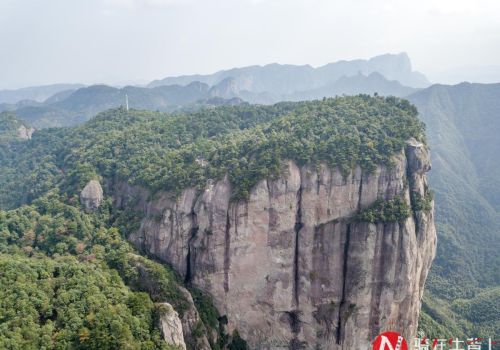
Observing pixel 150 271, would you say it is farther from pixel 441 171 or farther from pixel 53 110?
pixel 53 110

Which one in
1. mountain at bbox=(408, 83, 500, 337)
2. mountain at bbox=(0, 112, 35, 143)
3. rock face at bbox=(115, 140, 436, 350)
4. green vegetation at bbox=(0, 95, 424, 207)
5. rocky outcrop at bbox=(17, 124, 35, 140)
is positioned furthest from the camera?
rocky outcrop at bbox=(17, 124, 35, 140)

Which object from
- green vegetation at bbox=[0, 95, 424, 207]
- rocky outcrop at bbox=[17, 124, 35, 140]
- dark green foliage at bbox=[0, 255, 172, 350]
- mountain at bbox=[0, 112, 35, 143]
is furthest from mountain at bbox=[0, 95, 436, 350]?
rocky outcrop at bbox=[17, 124, 35, 140]

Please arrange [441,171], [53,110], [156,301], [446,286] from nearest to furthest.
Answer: [156,301] → [446,286] → [441,171] → [53,110]

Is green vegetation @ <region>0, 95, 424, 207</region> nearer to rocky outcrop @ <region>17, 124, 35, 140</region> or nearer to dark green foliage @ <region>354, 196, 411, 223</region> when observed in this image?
dark green foliage @ <region>354, 196, 411, 223</region>

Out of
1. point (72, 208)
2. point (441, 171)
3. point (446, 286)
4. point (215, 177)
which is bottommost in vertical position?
point (446, 286)

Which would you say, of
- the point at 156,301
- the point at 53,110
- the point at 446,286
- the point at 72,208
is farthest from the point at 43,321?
the point at 53,110

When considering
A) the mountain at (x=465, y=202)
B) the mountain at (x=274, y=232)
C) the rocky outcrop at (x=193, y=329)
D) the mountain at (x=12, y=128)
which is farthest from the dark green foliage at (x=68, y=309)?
the mountain at (x=12, y=128)
